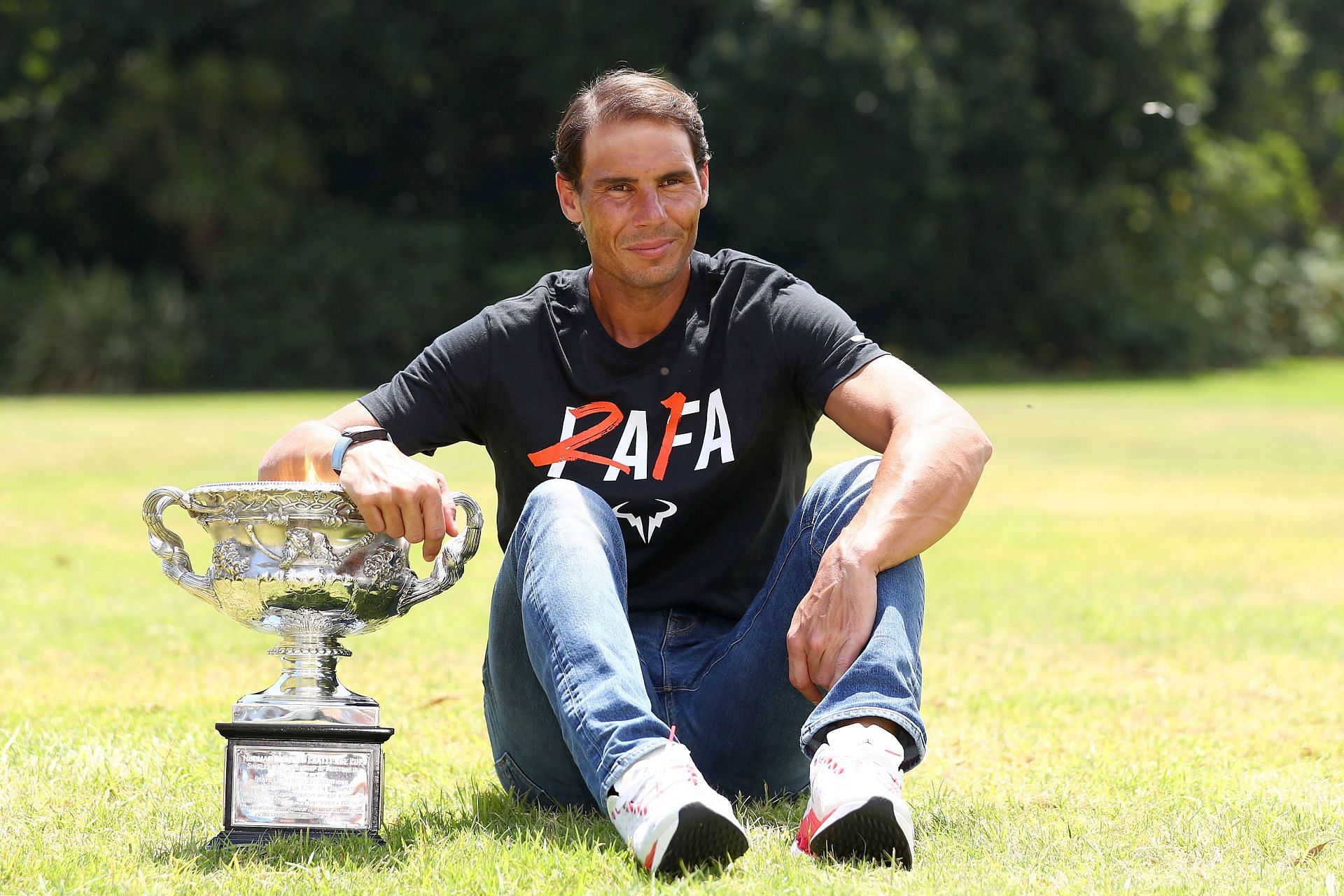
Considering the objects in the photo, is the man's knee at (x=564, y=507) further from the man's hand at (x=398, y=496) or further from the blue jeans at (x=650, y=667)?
the man's hand at (x=398, y=496)

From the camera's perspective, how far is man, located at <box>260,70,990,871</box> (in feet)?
8.63

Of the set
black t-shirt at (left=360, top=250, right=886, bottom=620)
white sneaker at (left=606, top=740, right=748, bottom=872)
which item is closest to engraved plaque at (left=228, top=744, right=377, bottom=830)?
white sneaker at (left=606, top=740, right=748, bottom=872)

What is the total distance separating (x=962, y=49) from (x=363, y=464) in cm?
2327

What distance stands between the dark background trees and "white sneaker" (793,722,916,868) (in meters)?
21.9

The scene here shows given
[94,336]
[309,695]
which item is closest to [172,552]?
[309,695]

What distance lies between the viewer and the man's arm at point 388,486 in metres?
2.64

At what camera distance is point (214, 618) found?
6.07 meters

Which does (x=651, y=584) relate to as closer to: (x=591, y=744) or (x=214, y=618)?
(x=591, y=744)

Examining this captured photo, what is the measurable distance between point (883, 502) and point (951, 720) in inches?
66.7

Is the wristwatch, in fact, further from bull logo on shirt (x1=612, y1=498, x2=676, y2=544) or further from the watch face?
bull logo on shirt (x1=612, y1=498, x2=676, y2=544)

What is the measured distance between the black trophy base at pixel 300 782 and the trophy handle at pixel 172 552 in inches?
10.1

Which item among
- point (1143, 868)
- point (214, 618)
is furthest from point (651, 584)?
point (214, 618)

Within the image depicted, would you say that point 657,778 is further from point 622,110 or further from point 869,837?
point 622,110

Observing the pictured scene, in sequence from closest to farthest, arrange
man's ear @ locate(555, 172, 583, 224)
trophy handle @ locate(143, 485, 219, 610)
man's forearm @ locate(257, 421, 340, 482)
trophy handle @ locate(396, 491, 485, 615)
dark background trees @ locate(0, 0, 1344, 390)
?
1. trophy handle @ locate(143, 485, 219, 610)
2. trophy handle @ locate(396, 491, 485, 615)
3. man's forearm @ locate(257, 421, 340, 482)
4. man's ear @ locate(555, 172, 583, 224)
5. dark background trees @ locate(0, 0, 1344, 390)
